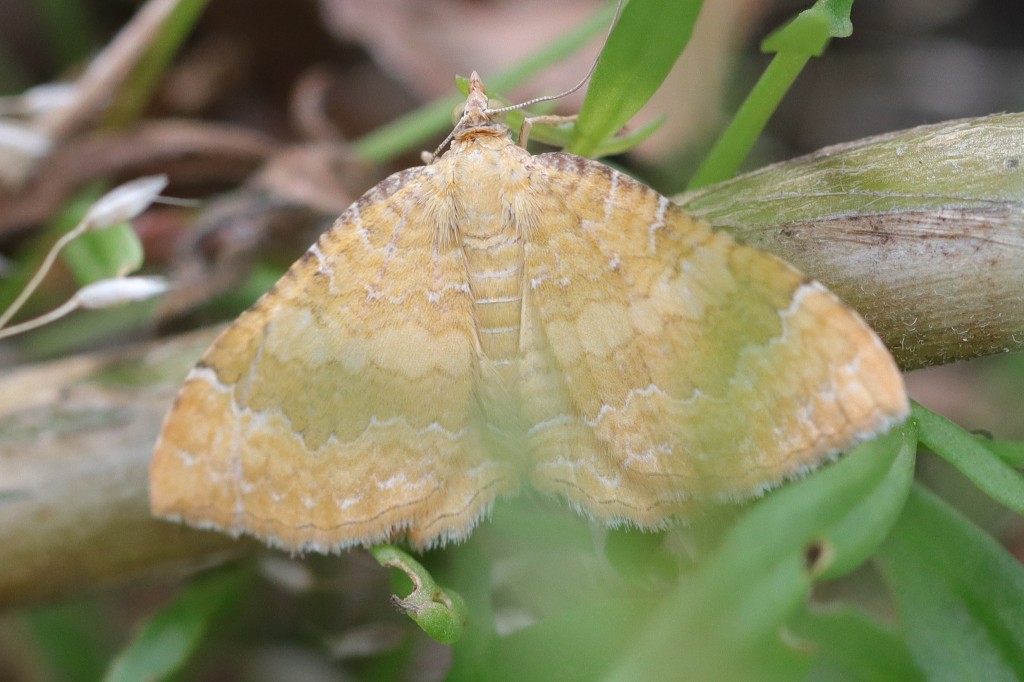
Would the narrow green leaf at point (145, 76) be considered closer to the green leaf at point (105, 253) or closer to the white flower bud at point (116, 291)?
the green leaf at point (105, 253)

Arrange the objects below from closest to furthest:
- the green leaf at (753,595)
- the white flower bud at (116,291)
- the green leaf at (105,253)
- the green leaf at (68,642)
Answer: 1. the green leaf at (753,595)
2. the white flower bud at (116,291)
3. the green leaf at (105,253)
4. the green leaf at (68,642)

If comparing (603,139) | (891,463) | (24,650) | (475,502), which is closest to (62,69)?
(24,650)

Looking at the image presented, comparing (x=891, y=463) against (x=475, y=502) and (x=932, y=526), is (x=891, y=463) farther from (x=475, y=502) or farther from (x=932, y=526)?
(x=475, y=502)

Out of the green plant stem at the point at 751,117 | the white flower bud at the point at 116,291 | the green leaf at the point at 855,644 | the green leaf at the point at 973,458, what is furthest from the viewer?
the white flower bud at the point at 116,291

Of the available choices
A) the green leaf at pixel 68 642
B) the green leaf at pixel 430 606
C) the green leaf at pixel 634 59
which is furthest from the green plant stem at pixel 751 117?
the green leaf at pixel 68 642

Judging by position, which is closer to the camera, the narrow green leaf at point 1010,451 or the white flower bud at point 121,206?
the narrow green leaf at point 1010,451

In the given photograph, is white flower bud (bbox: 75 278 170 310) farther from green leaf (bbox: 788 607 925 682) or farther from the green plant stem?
green leaf (bbox: 788 607 925 682)
